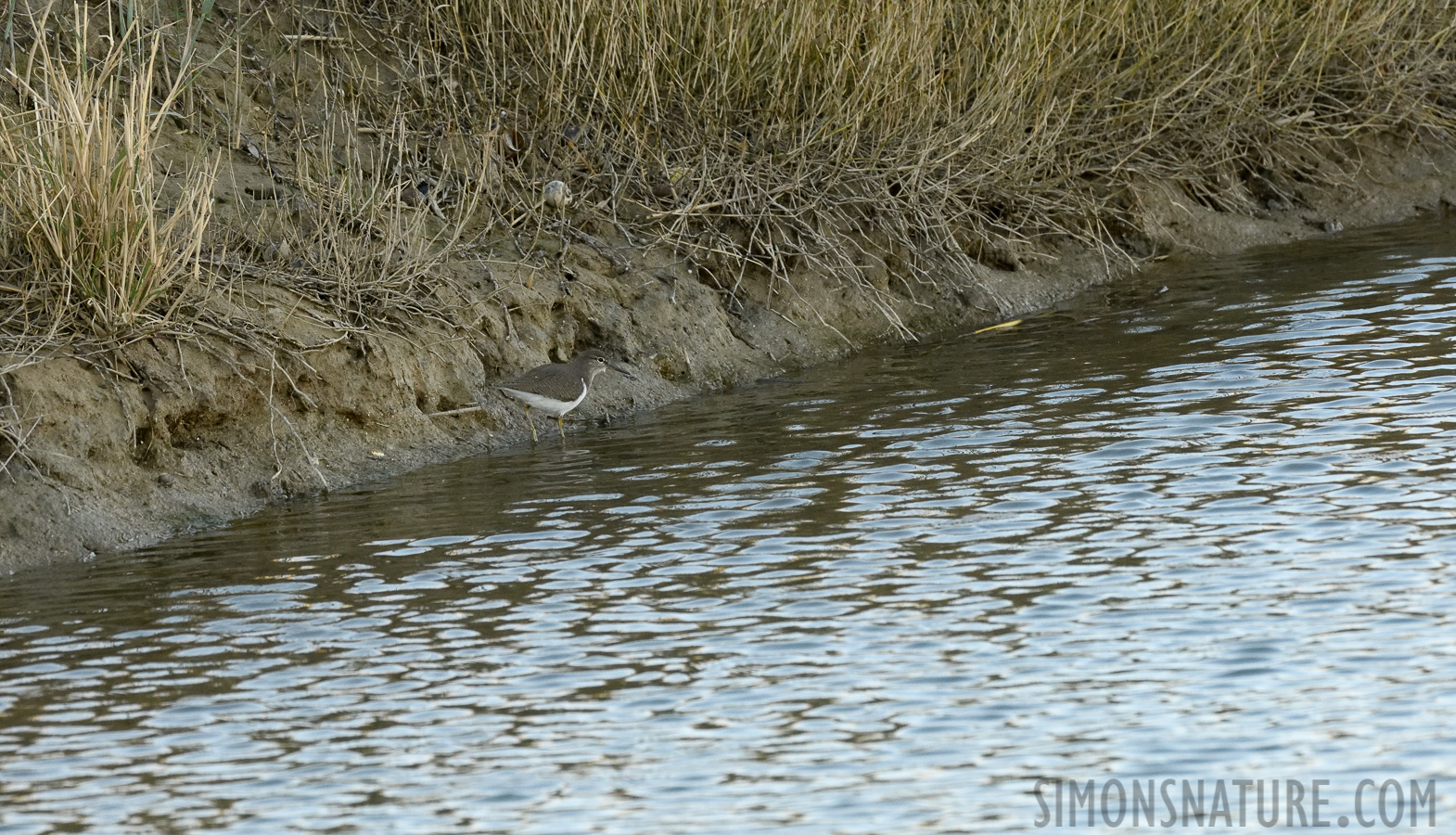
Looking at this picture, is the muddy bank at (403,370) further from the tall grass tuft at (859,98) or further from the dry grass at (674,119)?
the tall grass tuft at (859,98)

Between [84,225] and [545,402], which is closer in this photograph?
[84,225]

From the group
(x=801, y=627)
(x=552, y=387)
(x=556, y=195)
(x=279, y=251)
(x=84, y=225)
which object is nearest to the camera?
(x=801, y=627)

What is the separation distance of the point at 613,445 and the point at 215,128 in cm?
286

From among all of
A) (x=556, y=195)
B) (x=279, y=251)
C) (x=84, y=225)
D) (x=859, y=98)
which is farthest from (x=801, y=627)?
(x=859, y=98)

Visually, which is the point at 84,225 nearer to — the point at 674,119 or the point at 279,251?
the point at 279,251

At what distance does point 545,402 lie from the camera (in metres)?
9.49

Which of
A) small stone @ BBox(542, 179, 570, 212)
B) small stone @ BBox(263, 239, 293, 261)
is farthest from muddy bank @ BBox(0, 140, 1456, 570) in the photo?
small stone @ BBox(263, 239, 293, 261)

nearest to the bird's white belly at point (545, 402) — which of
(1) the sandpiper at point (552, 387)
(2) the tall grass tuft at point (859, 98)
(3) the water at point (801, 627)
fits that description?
(1) the sandpiper at point (552, 387)

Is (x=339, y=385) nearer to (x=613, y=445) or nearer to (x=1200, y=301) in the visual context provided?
(x=613, y=445)

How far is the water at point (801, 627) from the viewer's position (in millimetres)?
4953

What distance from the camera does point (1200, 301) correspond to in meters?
A: 12.2

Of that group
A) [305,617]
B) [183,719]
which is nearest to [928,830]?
[183,719]

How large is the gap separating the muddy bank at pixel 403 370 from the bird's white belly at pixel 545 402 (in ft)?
1.16

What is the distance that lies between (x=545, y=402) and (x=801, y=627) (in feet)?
11.6
